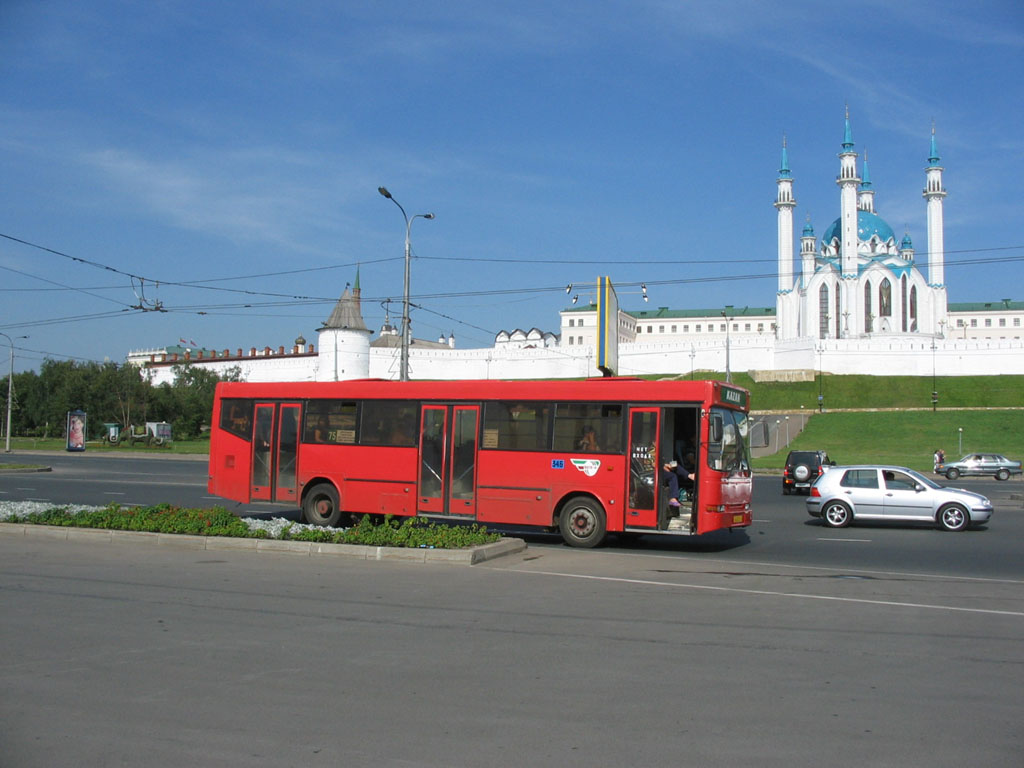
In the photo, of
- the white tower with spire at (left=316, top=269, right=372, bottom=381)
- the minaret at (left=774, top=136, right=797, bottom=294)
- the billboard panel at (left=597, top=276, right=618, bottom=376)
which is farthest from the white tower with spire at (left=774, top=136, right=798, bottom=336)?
the billboard panel at (left=597, top=276, right=618, bottom=376)

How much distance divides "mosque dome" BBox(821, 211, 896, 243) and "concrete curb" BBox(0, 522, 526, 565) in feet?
429

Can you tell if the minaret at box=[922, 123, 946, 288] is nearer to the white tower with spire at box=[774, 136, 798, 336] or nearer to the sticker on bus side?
the white tower with spire at box=[774, 136, 798, 336]

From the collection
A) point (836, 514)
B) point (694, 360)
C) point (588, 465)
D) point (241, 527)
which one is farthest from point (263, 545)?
point (694, 360)

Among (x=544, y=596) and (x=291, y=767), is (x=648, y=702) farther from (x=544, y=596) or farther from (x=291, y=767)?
(x=544, y=596)

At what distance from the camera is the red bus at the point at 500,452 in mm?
15508

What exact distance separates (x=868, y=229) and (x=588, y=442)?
130 meters

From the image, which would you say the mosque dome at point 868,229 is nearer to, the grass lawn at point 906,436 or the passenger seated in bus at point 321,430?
the grass lawn at point 906,436

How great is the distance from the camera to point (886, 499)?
2045 cm

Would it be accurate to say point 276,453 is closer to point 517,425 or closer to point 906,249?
point 517,425

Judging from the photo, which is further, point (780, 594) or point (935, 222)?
point (935, 222)

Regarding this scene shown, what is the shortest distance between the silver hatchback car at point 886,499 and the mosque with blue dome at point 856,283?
10557cm

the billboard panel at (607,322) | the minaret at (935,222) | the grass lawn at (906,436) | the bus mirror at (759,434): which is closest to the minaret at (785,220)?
the minaret at (935,222)

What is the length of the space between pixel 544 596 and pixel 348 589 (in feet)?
7.87

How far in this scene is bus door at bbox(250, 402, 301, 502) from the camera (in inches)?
724
